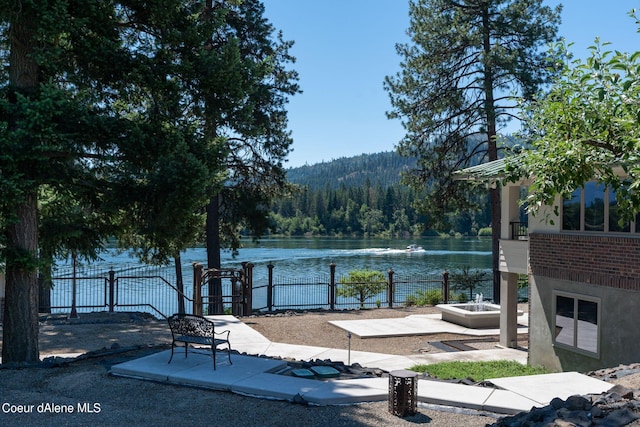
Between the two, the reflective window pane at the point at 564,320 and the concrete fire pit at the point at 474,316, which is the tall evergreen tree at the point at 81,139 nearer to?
the reflective window pane at the point at 564,320

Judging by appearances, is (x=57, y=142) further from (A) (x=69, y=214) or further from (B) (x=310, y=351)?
(B) (x=310, y=351)

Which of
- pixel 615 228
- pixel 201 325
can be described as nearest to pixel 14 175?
pixel 201 325

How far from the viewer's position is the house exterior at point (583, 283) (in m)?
11.3

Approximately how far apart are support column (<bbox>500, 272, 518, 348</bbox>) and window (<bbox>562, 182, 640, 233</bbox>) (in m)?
3.10

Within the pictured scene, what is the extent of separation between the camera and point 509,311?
15703 millimetres

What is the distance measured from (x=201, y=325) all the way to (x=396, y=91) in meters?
18.7

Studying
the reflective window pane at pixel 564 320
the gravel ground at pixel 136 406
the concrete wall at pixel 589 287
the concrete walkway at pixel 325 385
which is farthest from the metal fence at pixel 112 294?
the reflective window pane at pixel 564 320

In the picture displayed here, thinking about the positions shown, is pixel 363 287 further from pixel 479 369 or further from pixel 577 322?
pixel 577 322

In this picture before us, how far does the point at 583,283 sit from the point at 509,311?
363 cm

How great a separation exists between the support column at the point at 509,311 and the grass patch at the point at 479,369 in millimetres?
2032

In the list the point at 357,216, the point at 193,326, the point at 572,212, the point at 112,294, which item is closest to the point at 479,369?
the point at 572,212

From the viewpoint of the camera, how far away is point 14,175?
9000mm

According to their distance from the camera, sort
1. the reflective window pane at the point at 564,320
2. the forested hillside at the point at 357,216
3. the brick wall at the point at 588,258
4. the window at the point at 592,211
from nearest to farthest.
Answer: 1. the brick wall at the point at 588,258
2. the window at the point at 592,211
3. the reflective window pane at the point at 564,320
4. the forested hillside at the point at 357,216

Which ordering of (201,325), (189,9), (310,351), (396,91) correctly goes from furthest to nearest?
(396,91) → (310,351) → (189,9) → (201,325)
